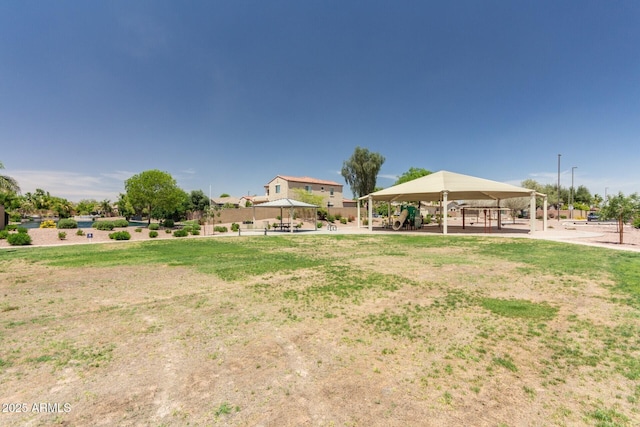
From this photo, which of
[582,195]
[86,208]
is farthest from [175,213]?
[582,195]

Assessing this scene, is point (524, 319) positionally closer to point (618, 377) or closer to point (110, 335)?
point (618, 377)

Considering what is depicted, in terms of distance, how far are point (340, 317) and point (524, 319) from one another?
321cm

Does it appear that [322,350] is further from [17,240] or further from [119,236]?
[17,240]

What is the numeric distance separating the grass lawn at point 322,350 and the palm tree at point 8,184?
18.6 m

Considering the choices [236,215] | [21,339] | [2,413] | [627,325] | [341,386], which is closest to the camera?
[2,413]

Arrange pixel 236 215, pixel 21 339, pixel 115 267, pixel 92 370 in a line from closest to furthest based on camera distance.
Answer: pixel 92 370, pixel 21 339, pixel 115 267, pixel 236 215

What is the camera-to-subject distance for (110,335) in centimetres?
447

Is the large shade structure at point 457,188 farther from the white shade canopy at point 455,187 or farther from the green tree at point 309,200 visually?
the green tree at point 309,200

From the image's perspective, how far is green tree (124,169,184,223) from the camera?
1192 inches

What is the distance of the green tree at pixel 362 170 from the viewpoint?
183ft

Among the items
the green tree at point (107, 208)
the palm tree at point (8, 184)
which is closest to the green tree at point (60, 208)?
the green tree at point (107, 208)

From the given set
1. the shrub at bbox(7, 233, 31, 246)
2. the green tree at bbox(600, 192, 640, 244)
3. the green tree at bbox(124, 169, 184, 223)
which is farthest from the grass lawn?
the green tree at bbox(124, 169, 184, 223)

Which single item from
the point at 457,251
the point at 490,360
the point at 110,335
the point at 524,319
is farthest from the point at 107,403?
the point at 457,251

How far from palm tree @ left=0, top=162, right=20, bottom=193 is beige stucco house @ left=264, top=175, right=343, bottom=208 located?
102 feet
